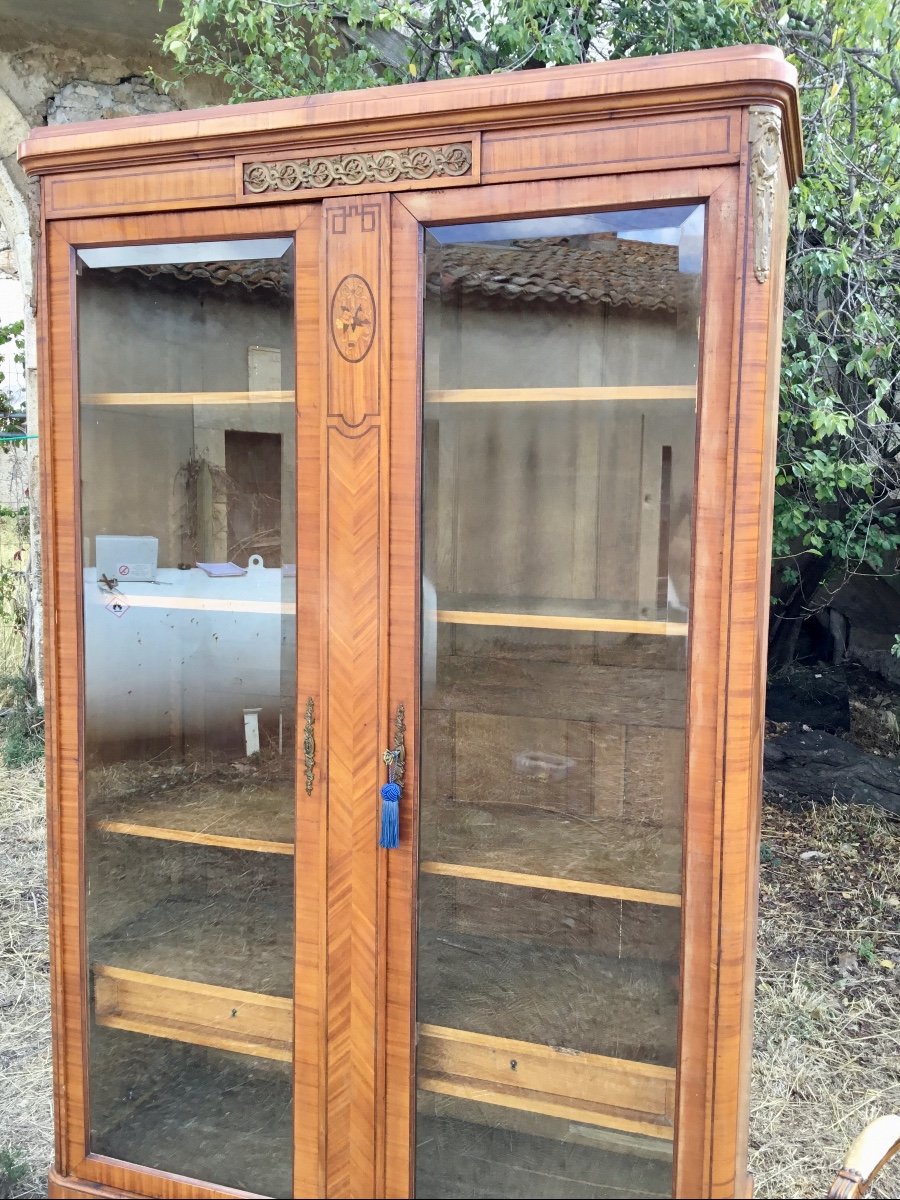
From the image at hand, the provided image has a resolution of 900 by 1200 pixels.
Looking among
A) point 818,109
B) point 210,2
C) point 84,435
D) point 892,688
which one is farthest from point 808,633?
point 84,435

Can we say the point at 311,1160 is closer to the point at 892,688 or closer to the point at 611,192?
the point at 611,192

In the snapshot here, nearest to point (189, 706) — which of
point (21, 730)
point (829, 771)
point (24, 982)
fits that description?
point (24, 982)

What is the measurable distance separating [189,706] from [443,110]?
3.47ft

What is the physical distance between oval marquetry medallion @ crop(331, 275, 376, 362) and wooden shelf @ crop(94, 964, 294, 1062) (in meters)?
1.10

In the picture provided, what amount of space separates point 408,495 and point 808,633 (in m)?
4.29

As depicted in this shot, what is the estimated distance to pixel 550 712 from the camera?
152 centimetres

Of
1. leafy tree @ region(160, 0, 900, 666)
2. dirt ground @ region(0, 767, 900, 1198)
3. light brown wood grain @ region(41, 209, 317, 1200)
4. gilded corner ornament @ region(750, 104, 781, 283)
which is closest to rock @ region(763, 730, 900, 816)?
dirt ground @ region(0, 767, 900, 1198)

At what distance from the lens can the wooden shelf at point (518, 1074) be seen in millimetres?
1479

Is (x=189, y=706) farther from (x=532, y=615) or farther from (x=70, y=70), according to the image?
(x=70, y=70)

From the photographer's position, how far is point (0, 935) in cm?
315

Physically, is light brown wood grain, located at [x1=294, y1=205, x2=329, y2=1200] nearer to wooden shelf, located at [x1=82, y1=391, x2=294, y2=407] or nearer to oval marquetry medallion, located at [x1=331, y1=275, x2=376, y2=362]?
oval marquetry medallion, located at [x1=331, y1=275, x2=376, y2=362]

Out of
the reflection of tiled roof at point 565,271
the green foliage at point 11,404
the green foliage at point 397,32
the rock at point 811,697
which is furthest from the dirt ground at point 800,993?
the green foliage at point 397,32

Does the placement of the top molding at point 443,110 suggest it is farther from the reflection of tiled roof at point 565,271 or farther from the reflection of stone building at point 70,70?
the reflection of stone building at point 70,70

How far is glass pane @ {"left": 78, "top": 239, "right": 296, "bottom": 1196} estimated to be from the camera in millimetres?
1562
